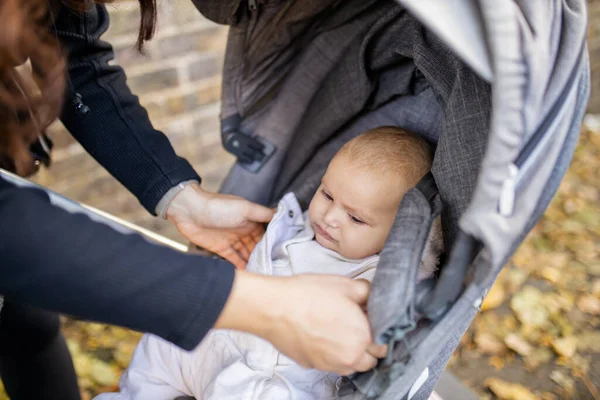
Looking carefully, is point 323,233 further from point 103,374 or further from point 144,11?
point 103,374

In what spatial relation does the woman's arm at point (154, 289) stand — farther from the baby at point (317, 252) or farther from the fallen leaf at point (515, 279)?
the fallen leaf at point (515, 279)

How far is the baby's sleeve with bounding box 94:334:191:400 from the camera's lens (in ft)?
4.11

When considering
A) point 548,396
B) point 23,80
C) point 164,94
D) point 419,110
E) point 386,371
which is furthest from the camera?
point 164,94

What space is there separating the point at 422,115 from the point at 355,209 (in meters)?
0.29

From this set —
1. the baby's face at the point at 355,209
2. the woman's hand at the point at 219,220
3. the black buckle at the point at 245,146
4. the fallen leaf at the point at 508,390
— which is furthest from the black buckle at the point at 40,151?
the fallen leaf at the point at 508,390

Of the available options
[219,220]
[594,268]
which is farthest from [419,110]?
[594,268]

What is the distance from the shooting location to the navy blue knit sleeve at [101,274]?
73cm

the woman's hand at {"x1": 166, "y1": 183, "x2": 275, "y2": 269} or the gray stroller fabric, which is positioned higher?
the gray stroller fabric

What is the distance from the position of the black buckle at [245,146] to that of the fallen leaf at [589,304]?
144cm

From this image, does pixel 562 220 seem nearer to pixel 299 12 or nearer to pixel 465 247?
pixel 299 12

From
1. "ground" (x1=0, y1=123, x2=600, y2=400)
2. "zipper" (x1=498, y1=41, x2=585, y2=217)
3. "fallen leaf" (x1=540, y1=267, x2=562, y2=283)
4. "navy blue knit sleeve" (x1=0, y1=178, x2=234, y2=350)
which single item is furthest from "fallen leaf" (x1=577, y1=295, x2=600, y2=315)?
"navy blue knit sleeve" (x1=0, y1=178, x2=234, y2=350)

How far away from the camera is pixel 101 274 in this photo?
29.6 inches

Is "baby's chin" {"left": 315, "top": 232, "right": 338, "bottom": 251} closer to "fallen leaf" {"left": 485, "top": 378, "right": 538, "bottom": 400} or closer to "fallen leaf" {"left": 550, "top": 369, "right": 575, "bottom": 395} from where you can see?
"fallen leaf" {"left": 485, "top": 378, "right": 538, "bottom": 400}

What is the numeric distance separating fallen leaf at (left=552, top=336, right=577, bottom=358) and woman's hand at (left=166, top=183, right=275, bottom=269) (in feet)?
3.99
